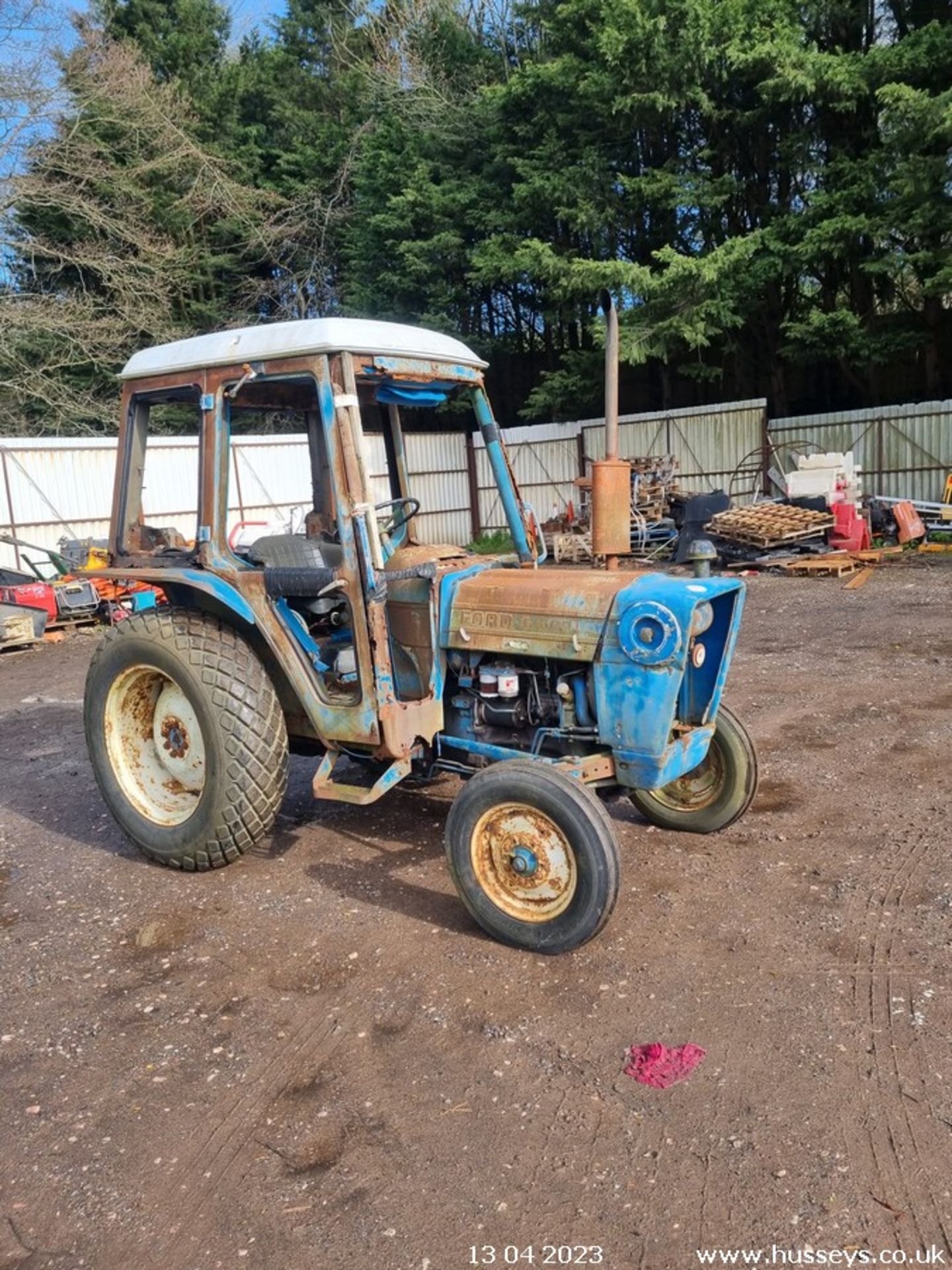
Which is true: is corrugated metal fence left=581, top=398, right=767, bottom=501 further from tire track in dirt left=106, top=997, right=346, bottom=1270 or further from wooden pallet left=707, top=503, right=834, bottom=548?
tire track in dirt left=106, top=997, right=346, bottom=1270

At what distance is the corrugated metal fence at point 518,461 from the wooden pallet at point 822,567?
15.5 ft

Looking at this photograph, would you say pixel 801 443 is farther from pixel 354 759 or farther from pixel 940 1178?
pixel 940 1178

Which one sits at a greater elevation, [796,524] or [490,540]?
[796,524]

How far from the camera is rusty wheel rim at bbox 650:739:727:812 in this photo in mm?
4551

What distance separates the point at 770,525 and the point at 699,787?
36.6ft

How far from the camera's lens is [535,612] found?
3.93m

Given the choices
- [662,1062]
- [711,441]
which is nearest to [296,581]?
[662,1062]

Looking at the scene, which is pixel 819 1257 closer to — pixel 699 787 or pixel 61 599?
pixel 699 787

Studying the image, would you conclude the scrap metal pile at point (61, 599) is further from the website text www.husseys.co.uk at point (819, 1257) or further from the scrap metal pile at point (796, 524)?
the website text www.husseys.co.uk at point (819, 1257)

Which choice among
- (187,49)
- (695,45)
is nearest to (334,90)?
(187,49)

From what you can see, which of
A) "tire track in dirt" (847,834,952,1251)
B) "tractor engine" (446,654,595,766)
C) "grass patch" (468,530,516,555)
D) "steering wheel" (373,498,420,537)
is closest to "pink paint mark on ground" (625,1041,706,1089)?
"tire track in dirt" (847,834,952,1251)

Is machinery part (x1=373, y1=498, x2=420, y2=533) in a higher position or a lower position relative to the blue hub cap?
higher

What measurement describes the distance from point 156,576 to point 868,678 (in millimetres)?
5681

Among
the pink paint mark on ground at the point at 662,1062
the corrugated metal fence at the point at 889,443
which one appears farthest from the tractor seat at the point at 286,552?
the corrugated metal fence at the point at 889,443
